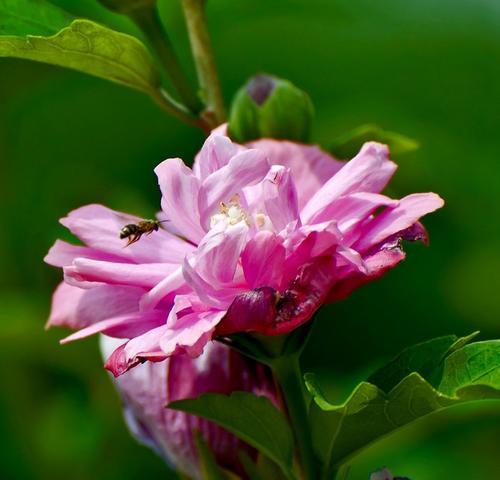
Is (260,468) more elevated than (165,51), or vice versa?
(165,51)

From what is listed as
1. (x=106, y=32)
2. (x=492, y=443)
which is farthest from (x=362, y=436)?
(x=492, y=443)

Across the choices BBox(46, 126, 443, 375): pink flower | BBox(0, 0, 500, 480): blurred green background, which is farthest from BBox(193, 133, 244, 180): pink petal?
BBox(0, 0, 500, 480): blurred green background

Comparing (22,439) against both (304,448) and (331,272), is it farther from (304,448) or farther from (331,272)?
(331,272)

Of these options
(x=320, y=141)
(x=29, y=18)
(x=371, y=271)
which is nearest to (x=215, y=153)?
(x=371, y=271)

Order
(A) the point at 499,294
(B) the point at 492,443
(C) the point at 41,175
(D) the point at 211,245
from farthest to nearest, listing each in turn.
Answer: (C) the point at 41,175 → (A) the point at 499,294 → (B) the point at 492,443 → (D) the point at 211,245

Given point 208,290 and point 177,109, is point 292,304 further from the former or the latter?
point 177,109

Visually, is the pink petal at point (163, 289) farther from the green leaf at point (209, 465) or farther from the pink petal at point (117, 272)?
the green leaf at point (209, 465)
